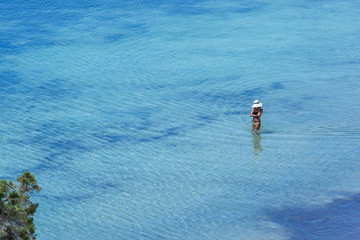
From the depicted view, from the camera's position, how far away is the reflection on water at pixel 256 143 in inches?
423

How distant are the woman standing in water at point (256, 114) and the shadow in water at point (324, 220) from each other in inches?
113

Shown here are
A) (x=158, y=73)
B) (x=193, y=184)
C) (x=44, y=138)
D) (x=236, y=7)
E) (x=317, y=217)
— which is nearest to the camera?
(x=317, y=217)

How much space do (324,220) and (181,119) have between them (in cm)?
502

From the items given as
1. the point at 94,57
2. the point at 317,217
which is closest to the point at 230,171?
the point at 317,217

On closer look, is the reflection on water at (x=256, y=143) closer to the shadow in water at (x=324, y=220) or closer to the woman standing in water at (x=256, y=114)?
the woman standing in water at (x=256, y=114)

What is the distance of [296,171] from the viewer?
9.84 metres

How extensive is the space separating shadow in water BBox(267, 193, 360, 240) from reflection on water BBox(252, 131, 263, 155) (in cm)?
230

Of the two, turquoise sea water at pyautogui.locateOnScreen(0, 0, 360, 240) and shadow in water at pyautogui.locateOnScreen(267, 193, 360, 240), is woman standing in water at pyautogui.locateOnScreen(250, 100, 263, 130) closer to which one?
turquoise sea water at pyautogui.locateOnScreen(0, 0, 360, 240)

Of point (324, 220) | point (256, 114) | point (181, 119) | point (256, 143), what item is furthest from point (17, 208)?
point (181, 119)

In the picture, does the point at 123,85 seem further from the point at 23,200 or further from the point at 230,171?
the point at 23,200

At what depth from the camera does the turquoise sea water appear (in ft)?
28.1

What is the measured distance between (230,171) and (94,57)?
345 inches

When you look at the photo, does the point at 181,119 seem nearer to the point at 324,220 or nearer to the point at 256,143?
the point at 256,143

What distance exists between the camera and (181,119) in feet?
40.9
